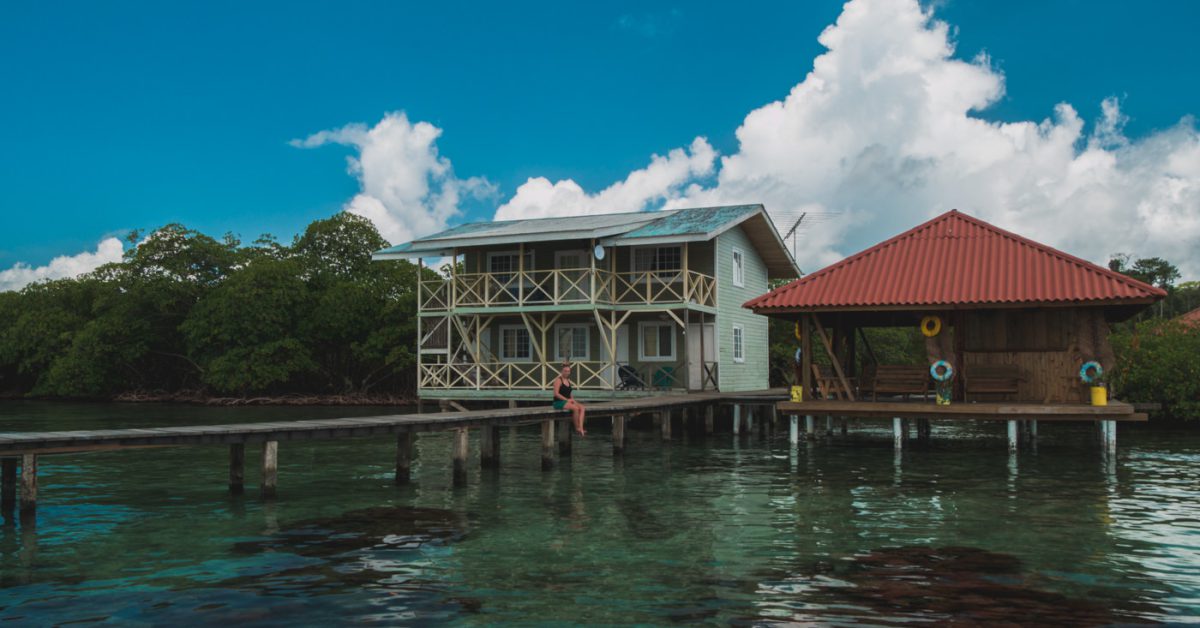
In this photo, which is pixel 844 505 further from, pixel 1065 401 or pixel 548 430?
pixel 1065 401

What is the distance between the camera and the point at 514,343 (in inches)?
1231

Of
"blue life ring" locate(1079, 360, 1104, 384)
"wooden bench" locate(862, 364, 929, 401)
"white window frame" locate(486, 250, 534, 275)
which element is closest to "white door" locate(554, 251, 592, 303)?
"white window frame" locate(486, 250, 534, 275)

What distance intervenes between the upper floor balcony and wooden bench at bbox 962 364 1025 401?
9342 millimetres

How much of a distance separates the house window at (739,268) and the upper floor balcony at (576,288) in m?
2.32

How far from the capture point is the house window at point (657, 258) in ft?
97.4

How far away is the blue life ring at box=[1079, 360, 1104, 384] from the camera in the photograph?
18.6 m

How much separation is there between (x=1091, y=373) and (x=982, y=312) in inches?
96.5

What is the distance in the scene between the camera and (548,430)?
60.4 feet

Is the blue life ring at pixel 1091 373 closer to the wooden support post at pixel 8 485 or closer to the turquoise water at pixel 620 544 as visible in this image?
the turquoise water at pixel 620 544

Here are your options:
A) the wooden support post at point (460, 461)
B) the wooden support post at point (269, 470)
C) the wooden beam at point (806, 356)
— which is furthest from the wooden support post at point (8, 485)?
the wooden beam at point (806, 356)

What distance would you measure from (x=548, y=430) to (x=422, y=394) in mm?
12081

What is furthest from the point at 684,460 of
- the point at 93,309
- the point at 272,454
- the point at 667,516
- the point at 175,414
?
the point at 93,309

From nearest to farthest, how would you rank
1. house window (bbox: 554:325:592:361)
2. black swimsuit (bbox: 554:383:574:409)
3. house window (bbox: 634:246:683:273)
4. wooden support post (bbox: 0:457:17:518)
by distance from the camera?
wooden support post (bbox: 0:457:17:518) → black swimsuit (bbox: 554:383:574:409) → house window (bbox: 634:246:683:273) → house window (bbox: 554:325:592:361)

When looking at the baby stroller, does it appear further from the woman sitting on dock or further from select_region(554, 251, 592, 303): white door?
the woman sitting on dock
